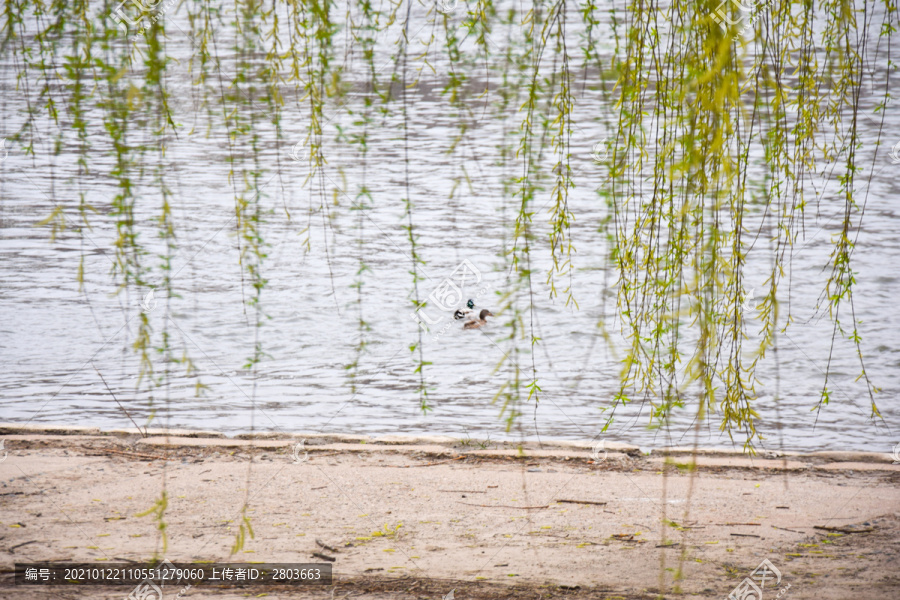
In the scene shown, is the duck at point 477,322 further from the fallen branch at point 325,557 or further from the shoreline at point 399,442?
the fallen branch at point 325,557

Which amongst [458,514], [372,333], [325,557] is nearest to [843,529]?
[458,514]

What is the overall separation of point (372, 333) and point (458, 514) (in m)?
2.53

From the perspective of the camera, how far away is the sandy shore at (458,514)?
2.86m

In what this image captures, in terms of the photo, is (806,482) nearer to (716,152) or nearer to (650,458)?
(650,458)

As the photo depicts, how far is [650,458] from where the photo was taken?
4.01 m

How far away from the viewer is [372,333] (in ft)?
19.1

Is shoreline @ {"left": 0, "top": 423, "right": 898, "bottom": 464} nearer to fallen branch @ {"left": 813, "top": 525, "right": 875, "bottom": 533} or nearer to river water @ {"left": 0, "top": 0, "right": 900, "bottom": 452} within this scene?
river water @ {"left": 0, "top": 0, "right": 900, "bottom": 452}

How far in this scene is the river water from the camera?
15.2ft

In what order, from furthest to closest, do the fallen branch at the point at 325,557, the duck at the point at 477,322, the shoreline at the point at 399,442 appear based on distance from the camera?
the duck at the point at 477,322 < the shoreline at the point at 399,442 < the fallen branch at the point at 325,557

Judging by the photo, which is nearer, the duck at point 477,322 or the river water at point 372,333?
the river water at point 372,333

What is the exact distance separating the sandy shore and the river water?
1.25 ft

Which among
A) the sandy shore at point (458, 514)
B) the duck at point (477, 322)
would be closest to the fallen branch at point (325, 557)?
the sandy shore at point (458, 514)

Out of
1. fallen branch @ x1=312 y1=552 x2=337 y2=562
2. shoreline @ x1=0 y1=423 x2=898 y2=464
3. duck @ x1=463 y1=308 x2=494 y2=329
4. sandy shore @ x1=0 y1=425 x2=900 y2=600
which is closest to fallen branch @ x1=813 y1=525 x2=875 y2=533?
sandy shore @ x1=0 y1=425 x2=900 y2=600

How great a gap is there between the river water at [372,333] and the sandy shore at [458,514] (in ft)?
1.25
